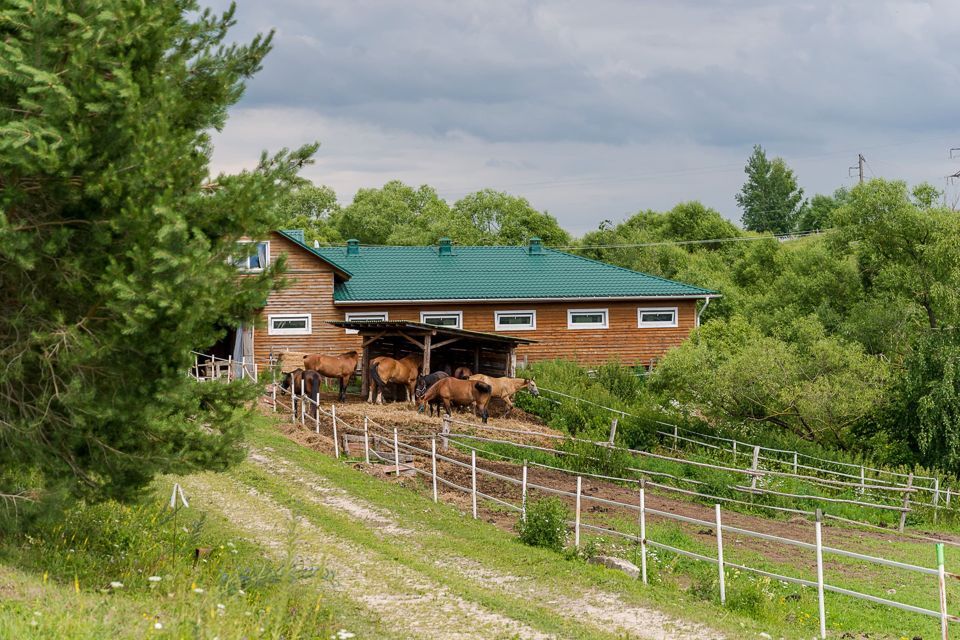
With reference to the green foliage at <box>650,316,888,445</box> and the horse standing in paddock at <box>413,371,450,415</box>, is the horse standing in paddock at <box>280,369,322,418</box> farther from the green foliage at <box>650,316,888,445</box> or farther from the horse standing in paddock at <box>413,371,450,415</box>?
the green foliage at <box>650,316,888,445</box>

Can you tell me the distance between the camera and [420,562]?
14227mm

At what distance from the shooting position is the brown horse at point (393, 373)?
30.0 m

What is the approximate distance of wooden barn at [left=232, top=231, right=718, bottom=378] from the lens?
37.2 meters

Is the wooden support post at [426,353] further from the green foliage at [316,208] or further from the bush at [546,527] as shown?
the green foliage at [316,208]

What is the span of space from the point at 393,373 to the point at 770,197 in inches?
3215

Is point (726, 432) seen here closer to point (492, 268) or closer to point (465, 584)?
point (492, 268)

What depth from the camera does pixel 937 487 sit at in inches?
998

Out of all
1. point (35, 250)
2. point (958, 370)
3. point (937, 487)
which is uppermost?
point (35, 250)

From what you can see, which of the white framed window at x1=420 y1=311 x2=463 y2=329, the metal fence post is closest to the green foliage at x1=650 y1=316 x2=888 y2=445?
the metal fence post

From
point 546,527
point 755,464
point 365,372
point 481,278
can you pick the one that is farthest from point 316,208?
point 546,527

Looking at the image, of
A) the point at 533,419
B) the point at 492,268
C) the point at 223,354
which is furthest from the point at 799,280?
the point at 223,354

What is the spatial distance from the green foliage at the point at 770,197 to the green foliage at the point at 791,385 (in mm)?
72144

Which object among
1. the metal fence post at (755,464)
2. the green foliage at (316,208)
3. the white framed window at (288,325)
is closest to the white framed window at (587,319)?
the white framed window at (288,325)

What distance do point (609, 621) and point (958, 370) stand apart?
23.1 meters
